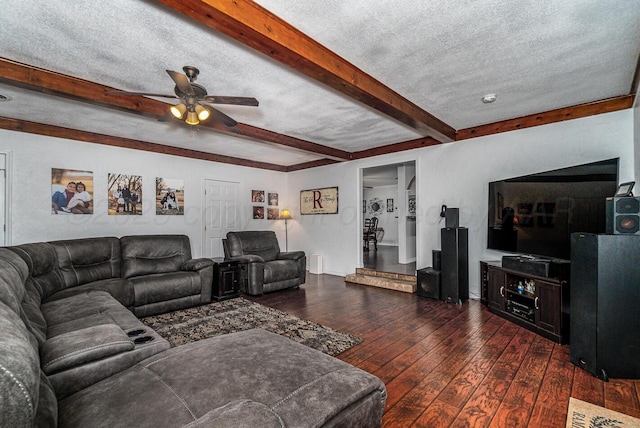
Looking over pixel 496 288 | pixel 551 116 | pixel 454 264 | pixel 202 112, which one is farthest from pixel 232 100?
pixel 551 116

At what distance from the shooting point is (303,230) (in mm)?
7133

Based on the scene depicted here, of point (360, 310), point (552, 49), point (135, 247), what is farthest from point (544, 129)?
point (135, 247)

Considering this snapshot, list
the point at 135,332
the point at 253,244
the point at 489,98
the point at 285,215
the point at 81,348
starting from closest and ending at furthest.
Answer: the point at 81,348 < the point at 135,332 < the point at 489,98 < the point at 253,244 < the point at 285,215

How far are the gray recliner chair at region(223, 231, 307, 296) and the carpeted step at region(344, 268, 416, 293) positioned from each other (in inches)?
43.3

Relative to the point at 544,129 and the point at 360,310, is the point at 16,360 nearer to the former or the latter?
the point at 360,310

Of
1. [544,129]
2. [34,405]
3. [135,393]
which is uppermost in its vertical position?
[544,129]

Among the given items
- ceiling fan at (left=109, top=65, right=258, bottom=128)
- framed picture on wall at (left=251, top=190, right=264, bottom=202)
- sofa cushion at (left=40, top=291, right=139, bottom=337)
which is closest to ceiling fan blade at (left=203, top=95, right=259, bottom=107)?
ceiling fan at (left=109, top=65, right=258, bottom=128)

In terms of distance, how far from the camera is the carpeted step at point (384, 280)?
4895mm

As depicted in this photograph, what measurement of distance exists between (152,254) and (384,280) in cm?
381

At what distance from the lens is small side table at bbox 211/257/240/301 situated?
4.48 m

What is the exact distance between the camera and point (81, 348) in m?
1.39

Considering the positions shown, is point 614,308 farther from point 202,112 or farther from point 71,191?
point 71,191

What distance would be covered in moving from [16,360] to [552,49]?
137 inches

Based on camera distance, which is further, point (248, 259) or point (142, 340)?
point (248, 259)
